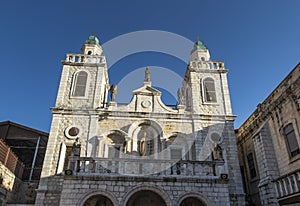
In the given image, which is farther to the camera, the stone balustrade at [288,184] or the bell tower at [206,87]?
the bell tower at [206,87]

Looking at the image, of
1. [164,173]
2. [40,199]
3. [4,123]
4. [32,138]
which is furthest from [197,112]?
[4,123]

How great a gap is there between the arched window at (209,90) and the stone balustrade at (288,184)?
27.4ft

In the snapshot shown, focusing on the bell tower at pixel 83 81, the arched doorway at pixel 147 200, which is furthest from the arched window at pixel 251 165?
the bell tower at pixel 83 81

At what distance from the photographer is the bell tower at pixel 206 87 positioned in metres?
19.4

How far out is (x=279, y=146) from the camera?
47.3ft

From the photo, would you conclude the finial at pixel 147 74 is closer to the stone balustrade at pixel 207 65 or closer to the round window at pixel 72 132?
the stone balustrade at pixel 207 65

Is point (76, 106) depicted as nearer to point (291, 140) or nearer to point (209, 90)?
point (209, 90)

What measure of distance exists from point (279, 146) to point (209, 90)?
758cm

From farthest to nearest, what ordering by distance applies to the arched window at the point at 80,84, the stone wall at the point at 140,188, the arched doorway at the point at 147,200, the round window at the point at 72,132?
the arched window at the point at 80,84 < the round window at the point at 72,132 < the arched doorway at the point at 147,200 < the stone wall at the point at 140,188

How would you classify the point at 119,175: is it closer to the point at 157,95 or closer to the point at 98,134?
the point at 98,134

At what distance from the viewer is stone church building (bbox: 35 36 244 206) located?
12031 millimetres

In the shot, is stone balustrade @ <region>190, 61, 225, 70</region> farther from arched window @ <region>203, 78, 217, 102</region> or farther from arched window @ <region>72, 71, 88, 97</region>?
arched window @ <region>72, 71, 88, 97</region>

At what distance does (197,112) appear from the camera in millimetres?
19000

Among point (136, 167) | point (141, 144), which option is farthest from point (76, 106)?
point (136, 167)
